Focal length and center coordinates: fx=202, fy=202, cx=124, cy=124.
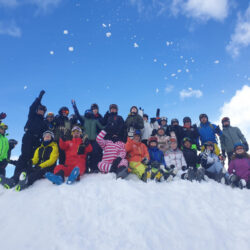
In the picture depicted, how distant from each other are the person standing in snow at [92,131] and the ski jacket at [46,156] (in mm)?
1215

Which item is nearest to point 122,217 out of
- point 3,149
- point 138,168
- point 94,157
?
point 138,168

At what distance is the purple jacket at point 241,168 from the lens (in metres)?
7.13

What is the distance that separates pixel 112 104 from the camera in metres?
8.43

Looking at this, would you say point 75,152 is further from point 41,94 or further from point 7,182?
point 41,94

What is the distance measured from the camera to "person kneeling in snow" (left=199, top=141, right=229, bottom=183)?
6800 mm

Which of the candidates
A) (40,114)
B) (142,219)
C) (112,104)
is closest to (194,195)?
(142,219)

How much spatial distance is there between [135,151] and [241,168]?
154 inches

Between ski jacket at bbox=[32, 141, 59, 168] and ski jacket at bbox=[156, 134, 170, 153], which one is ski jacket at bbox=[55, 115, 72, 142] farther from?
ski jacket at bbox=[156, 134, 170, 153]

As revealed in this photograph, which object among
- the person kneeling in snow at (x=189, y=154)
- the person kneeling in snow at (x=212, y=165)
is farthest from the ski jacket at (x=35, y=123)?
the person kneeling in snow at (x=212, y=165)

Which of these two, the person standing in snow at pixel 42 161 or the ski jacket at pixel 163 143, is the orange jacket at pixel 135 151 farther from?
the person standing in snow at pixel 42 161

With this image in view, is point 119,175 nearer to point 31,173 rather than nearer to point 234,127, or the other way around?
point 31,173

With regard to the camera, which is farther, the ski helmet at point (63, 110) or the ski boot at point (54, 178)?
the ski helmet at point (63, 110)

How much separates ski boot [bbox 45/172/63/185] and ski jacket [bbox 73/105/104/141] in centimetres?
230

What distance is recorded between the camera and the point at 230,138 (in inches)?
350
